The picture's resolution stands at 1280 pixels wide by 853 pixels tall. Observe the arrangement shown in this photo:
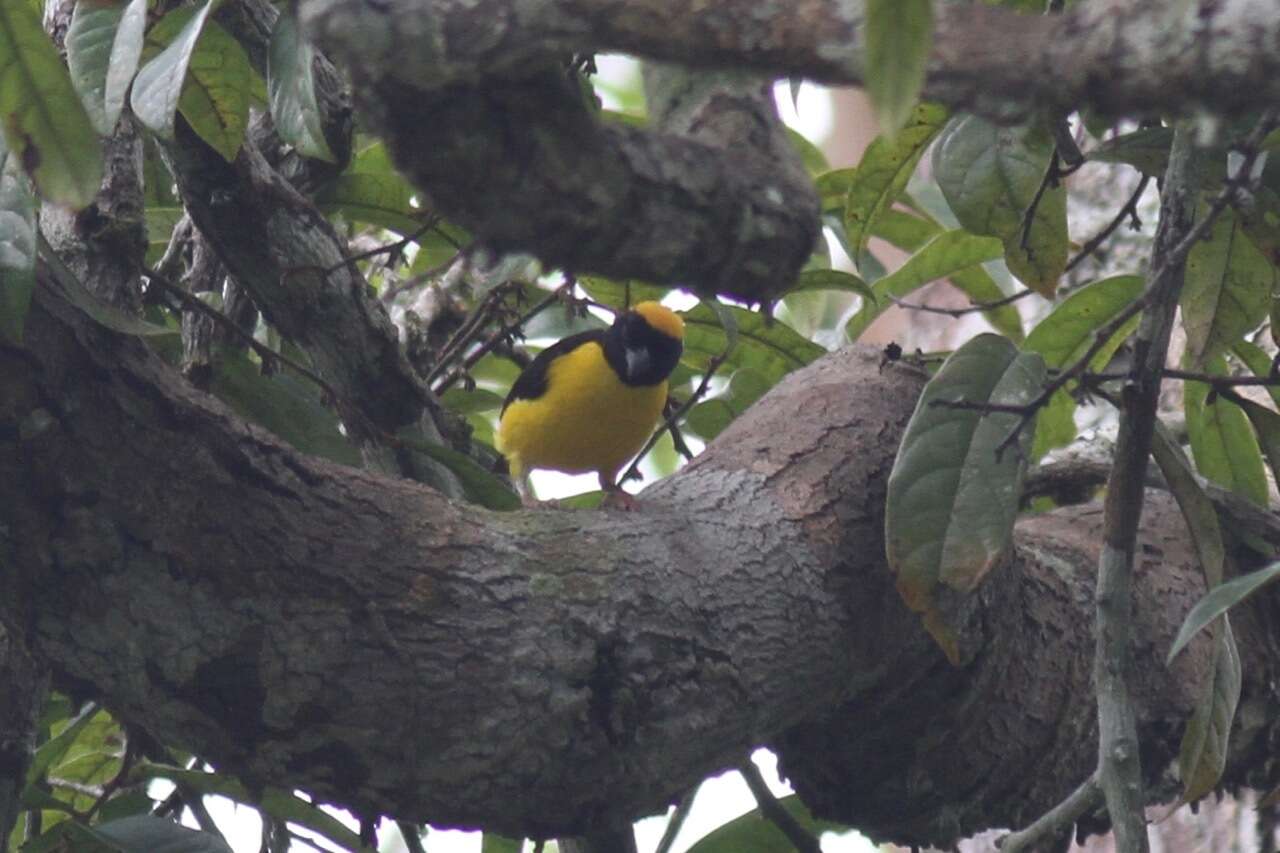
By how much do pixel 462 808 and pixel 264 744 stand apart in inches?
10.5

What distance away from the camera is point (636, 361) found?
4117 millimetres

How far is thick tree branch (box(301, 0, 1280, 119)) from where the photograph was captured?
108 cm

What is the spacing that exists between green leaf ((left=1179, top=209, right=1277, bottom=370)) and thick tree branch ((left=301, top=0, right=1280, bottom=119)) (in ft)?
5.30

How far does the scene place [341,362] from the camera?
270 centimetres

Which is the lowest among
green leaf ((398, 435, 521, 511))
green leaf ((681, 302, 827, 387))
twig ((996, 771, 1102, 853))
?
twig ((996, 771, 1102, 853))

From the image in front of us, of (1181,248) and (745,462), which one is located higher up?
(745,462)

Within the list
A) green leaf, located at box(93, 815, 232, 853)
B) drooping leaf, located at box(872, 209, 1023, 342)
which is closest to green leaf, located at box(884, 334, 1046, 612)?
green leaf, located at box(93, 815, 232, 853)

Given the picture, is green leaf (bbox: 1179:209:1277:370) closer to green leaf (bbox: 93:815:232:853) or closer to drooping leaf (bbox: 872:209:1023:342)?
drooping leaf (bbox: 872:209:1023:342)

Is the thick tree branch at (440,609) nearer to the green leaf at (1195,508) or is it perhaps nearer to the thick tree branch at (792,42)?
the green leaf at (1195,508)

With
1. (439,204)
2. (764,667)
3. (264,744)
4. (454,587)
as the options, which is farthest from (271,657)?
(439,204)

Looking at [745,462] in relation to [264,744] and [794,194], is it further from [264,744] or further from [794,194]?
[794,194]

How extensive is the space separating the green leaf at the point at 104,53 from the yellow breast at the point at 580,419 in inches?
80.7

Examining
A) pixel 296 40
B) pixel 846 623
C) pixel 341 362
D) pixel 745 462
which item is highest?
pixel 296 40

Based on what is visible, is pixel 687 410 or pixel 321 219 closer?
pixel 321 219
